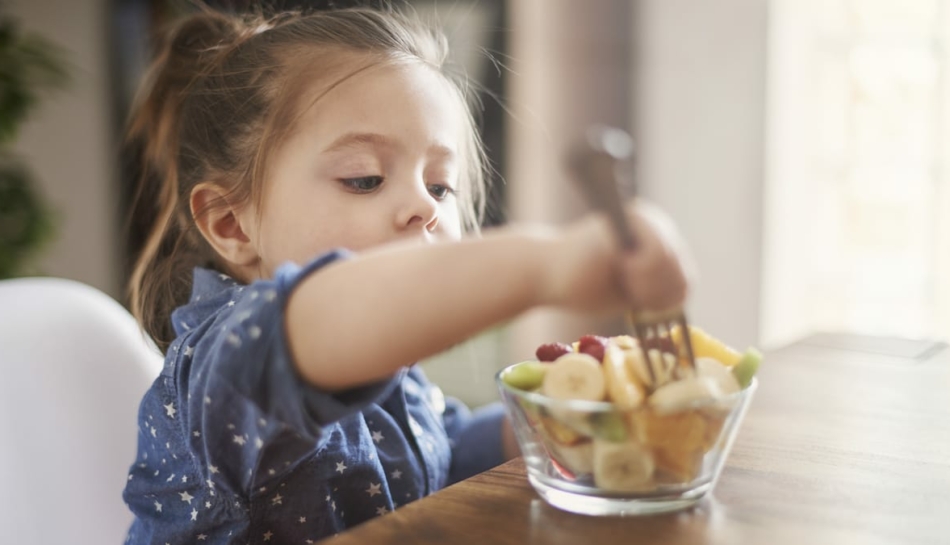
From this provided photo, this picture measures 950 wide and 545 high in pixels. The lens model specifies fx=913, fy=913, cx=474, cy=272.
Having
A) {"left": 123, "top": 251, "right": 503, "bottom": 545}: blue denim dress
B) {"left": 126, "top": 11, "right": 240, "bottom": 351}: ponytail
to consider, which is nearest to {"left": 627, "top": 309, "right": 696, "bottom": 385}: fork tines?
{"left": 123, "top": 251, "right": 503, "bottom": 545}: blue denim dress

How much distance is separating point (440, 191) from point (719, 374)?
414 millimetres

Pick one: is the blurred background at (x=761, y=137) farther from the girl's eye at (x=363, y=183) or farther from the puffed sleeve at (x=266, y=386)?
the puffed sleeve at (x=266, y=386)

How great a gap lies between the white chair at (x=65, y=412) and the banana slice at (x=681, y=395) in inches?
27.4

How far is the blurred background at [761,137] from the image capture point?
2371 millimetres

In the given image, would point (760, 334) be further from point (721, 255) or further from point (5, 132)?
point (5, 132)

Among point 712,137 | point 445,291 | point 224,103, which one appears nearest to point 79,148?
point 712,137

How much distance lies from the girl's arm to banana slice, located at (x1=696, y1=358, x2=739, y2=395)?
0.09 metres

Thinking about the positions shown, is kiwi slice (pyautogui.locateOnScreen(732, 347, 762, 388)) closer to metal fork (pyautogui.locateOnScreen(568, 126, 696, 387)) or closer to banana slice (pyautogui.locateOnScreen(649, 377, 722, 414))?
banana slice (pyautogui.locateOnScreen(649, 377, 722, 414))

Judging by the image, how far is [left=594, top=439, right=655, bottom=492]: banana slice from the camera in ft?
1.68

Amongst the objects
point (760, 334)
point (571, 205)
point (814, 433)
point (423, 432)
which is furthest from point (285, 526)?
point (571, 205)

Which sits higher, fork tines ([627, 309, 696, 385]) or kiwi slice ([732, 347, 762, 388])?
fork tines ([627, 309, 696, 385])

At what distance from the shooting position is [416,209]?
2.59ft

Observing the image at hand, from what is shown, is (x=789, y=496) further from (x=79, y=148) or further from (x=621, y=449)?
(x=79, y=148)

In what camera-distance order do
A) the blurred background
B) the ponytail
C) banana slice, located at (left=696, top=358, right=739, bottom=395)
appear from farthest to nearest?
the blurred background
the ponytail
banana slice, located at (left=696, top=358, right=739, bottom=395)
